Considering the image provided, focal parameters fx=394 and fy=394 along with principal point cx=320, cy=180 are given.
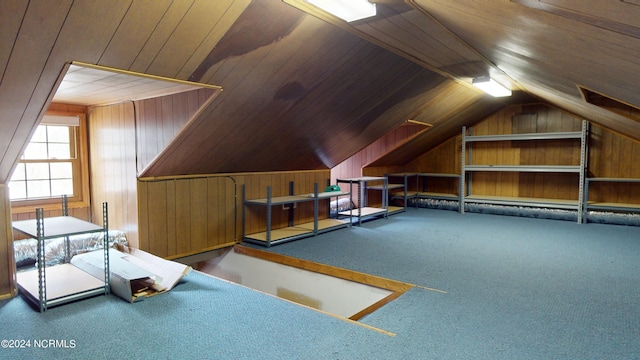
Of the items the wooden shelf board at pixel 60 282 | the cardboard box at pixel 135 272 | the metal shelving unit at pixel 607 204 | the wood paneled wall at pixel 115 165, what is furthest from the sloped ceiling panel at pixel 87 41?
the metal shelving unit at pixel 607 204

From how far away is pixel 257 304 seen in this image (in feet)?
9.25

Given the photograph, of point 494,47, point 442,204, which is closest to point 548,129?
point 442,204

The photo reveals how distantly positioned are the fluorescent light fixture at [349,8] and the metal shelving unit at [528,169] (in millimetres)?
5137

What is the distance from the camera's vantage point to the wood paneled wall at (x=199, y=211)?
151 inches

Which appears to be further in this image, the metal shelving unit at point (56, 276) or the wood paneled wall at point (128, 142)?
the wood paneled wall at point (128, 142)

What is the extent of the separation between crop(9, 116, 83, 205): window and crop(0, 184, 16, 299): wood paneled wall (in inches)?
44.8

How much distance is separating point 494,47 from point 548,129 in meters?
4.71

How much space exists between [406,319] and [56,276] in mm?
2760

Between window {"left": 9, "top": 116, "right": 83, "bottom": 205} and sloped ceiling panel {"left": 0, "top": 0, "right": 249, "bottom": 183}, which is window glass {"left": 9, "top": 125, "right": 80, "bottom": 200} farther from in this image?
sloped ceiling panel {"left": 0, "top": 0, "right": 249, "bottom": 183}

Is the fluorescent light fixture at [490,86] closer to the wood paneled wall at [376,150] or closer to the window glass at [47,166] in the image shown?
the wood paneled wall at [376,150]

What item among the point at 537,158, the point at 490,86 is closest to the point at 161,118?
the point at 490,86

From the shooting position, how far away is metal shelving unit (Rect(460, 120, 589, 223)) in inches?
237

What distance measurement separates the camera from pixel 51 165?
410 centimetres

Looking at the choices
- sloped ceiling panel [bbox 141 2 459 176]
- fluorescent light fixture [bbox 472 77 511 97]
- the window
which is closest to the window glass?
the window
